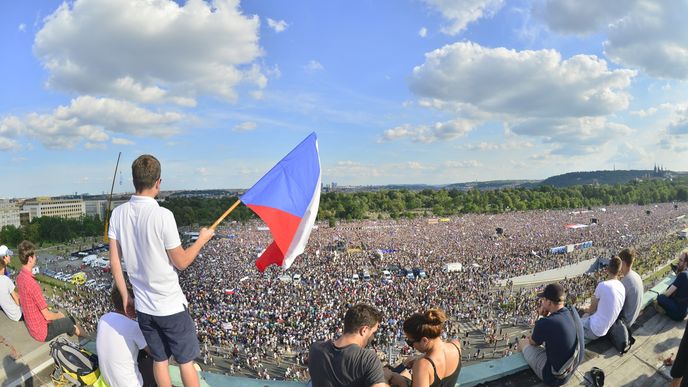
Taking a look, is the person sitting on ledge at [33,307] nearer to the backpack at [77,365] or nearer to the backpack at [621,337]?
the backpack at [77,365]

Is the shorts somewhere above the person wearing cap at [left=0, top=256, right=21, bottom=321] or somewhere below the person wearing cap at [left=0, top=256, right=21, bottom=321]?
below

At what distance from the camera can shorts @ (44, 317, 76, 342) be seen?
3930 millimetres

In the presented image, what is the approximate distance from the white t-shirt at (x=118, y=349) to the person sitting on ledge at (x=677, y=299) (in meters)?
5.99

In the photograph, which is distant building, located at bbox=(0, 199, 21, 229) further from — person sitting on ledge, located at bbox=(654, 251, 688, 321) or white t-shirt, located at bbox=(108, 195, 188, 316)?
person sitting on ledge, located at bbox=(654, 251, 688, 321)

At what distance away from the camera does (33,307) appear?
384 cm

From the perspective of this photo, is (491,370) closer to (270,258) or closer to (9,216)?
(270,258)

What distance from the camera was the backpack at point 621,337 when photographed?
421 centimetres

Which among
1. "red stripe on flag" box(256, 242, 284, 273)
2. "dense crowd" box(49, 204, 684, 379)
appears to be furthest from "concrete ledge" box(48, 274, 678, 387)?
"dense crowd" box(49, 204, 684, 379)

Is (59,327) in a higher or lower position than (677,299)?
higher

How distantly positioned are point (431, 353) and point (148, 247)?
2010mm

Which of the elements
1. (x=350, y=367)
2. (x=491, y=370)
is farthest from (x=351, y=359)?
(x=491, y=370)

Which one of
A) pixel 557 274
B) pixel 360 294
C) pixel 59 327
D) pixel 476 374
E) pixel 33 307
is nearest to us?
pixel 476 374

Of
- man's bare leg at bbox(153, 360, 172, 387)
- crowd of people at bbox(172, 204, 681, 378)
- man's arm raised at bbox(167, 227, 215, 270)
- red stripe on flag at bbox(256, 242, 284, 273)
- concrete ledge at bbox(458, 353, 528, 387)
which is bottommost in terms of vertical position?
crowd of people at bbox(172, 204, 681, 378)

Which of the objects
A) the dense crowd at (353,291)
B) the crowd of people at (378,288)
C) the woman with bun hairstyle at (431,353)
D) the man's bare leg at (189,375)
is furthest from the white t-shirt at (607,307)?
the dense crowd at (353,291)
